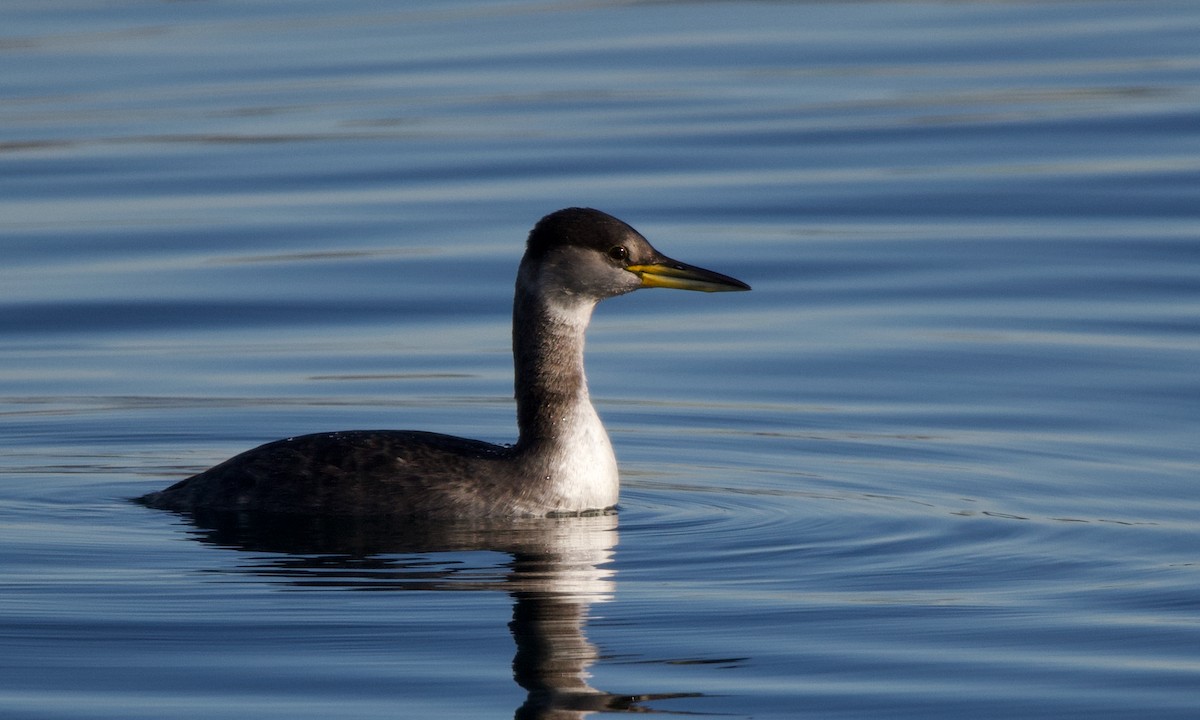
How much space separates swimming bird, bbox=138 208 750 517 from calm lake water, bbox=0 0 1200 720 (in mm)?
250

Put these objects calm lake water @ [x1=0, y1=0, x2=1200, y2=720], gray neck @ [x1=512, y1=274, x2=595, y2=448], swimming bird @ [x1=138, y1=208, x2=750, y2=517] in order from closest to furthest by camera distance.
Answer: calm lake water @ [x1=0, y1=0, x2=1200, y2=720]
swimming bird @ [x1=138, y1=208, x2=750, y2=517]
gray neck @ [x1=512, y1=274, x2=595, y2=448]

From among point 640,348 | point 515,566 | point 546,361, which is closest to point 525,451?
point 546,361

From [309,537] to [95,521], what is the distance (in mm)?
1044

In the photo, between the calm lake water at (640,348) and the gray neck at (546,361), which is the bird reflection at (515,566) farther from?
the gray neck at (546,361)

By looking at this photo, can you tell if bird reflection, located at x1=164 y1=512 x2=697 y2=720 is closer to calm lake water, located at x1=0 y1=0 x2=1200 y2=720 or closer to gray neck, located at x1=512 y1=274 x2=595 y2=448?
calm lake water, located at x1=0 y1=0 x2=1200 y2=720

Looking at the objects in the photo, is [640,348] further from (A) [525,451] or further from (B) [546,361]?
(A) [525,451]

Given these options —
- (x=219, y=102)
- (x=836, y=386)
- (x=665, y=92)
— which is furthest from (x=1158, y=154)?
(x=219, y=102)

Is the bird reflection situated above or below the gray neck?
below

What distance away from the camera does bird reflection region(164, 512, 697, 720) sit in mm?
8008

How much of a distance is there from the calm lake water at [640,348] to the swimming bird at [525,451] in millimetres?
250

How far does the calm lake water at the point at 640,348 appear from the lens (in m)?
8.35

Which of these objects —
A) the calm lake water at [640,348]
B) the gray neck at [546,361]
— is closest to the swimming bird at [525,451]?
the gray neck at [546,361]

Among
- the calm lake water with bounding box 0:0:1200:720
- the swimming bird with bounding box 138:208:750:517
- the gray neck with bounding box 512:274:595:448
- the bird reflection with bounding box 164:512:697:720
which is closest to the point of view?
the bird reflection with bounding box 164:512:697:720

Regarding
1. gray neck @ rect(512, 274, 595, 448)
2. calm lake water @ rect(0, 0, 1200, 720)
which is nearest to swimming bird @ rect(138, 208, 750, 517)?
gray neck @ rect(512, 274, 595, 448)
